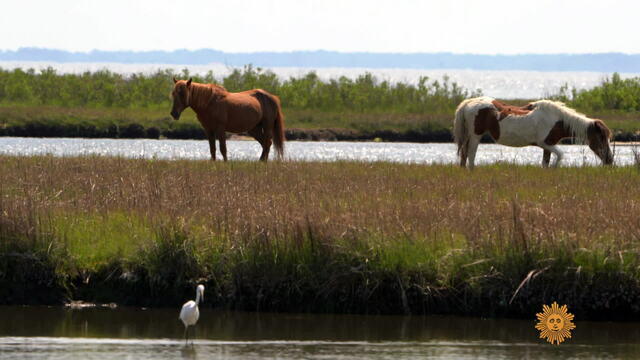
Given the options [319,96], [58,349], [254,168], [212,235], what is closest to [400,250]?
[212,235]

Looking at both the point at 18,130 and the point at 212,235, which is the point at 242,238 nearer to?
the point at 212,235

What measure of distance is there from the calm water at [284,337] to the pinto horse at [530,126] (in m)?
9.78

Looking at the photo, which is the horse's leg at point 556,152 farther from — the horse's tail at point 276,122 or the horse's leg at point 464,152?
the horse's tail at point 276,122

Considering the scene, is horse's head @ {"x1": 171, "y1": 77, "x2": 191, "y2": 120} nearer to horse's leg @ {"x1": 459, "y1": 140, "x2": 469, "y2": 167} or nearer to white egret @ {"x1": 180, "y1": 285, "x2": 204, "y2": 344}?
horse's leg @ {"x1": 459, "y1": 140, "x2": 469, "y2": 167}

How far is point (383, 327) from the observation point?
13.0 m

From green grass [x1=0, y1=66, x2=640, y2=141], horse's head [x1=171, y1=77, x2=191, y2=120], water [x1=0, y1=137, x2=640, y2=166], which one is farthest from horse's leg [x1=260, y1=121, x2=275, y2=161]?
green grass [x1=0, y1=66, x2=640, y2=141]

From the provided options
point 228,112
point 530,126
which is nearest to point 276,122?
point 228,112

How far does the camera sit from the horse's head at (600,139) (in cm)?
2269

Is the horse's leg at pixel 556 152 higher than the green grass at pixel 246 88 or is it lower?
higher

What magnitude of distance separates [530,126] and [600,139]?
1.27 m

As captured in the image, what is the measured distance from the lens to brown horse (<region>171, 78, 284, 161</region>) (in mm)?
24094

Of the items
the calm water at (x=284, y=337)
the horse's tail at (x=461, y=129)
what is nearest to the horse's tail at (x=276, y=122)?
the horse's tail at (x=461, y=129)

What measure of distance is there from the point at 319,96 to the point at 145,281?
4054 cm

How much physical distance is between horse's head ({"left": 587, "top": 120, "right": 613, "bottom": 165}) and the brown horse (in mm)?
6002
